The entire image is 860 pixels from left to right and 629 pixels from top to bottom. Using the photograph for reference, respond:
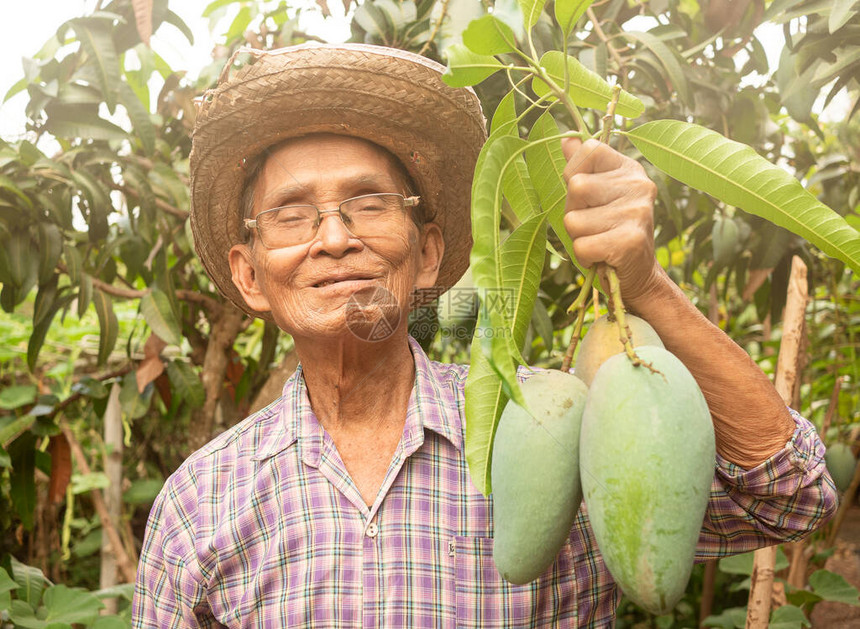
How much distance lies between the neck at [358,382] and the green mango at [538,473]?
23.4 inches

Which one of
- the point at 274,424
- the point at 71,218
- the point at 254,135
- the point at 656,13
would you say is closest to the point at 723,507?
the point at 274,424

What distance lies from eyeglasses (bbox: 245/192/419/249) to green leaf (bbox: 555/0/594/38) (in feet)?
1.61

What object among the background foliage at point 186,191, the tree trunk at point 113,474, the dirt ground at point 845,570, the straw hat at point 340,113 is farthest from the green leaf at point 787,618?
the tree trunk at point 113,474

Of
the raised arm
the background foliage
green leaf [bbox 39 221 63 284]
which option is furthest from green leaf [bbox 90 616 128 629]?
the raised arm

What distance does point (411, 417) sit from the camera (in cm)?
118

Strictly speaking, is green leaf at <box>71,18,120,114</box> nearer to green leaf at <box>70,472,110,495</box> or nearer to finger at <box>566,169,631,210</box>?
finger at <box>566,169,631,210</box>

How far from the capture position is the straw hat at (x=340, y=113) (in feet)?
3.76

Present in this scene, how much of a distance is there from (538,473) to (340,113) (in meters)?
0.75

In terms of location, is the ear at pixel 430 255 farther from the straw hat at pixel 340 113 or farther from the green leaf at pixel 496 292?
the green leaf at pixel 496 292

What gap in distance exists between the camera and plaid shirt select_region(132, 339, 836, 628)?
3.44 feet

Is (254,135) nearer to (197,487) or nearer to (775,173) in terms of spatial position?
(197,487)

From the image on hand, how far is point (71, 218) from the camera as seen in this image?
1817 mm

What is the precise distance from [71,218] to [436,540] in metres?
1.26

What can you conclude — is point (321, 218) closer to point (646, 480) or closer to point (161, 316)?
point (646, 480)
